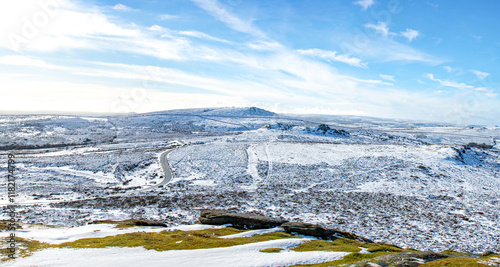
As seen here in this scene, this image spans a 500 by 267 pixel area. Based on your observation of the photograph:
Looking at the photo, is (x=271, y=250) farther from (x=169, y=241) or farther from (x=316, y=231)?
(x=169, y=241)

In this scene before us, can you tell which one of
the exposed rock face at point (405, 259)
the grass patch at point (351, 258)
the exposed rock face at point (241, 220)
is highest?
the exposed rock face at point (405, 259)

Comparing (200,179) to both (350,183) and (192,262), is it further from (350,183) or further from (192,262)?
(192,262)

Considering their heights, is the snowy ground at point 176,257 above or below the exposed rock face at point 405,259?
below

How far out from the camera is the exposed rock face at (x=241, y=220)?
19.8 metres

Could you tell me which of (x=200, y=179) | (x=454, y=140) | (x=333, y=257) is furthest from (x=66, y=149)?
(x=454, y=140)

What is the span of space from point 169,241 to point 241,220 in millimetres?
5921

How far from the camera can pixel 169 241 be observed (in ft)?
53.4

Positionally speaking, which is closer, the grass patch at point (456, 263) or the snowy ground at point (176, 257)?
the grass patch at point (456, 263)

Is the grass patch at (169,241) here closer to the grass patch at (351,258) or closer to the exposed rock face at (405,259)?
the grass patch at (351,258)

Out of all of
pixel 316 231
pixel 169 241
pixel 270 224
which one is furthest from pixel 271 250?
pixel 169 241

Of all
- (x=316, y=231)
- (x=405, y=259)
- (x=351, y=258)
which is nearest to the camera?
(x=405, y=259)

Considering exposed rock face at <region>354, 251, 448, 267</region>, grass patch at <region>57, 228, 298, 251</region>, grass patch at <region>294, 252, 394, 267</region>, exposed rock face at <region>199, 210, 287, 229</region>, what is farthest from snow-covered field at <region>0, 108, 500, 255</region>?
exposed rock face at <region>354, 251, 448, 267</region>

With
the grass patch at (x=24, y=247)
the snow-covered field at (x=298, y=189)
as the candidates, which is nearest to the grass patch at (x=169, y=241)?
the grass patch at (x=24, y=247)

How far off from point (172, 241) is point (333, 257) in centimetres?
910
